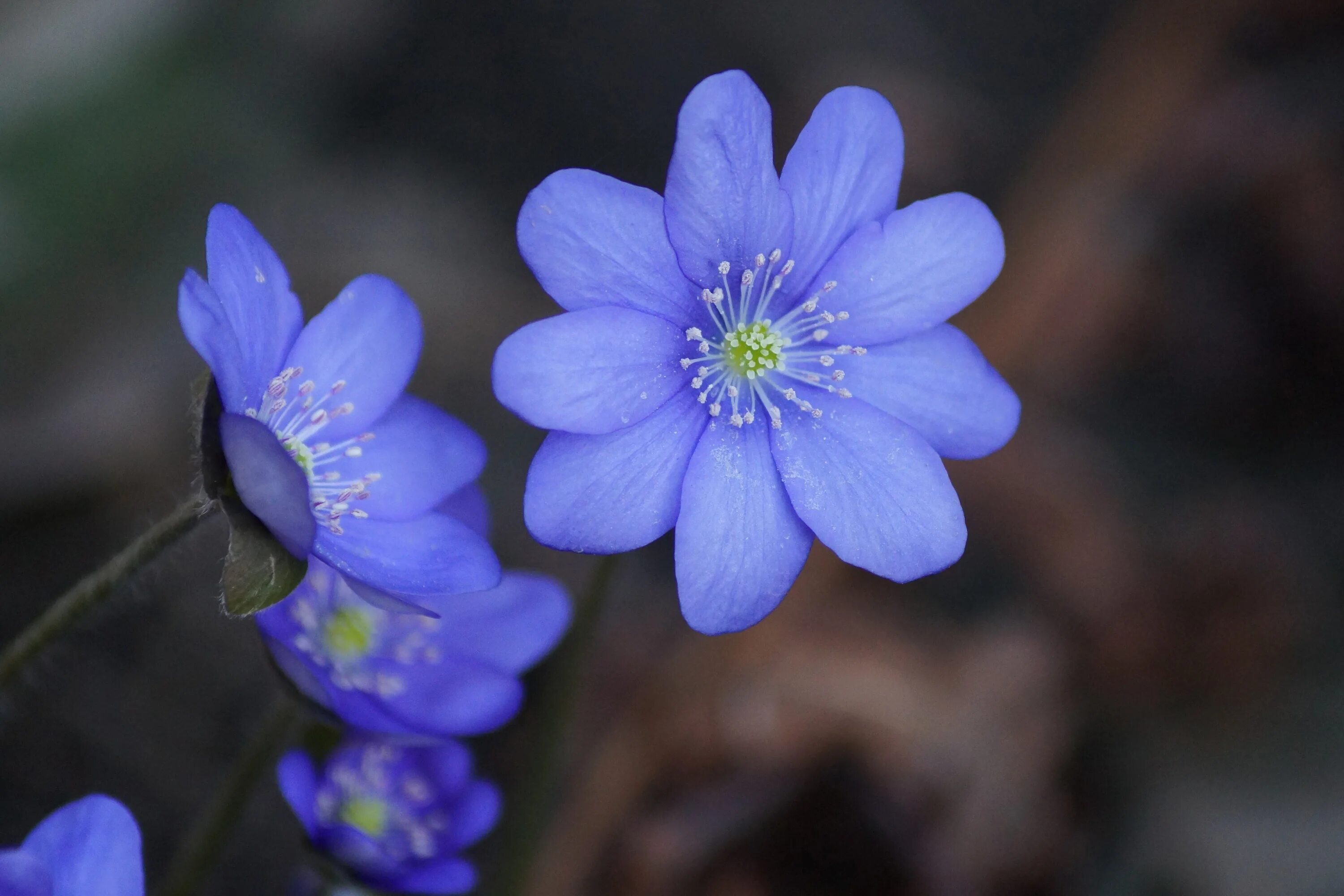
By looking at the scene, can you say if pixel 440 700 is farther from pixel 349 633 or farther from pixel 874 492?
pixel 874 492

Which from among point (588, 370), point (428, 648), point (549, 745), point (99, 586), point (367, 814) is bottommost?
point (367, 814)

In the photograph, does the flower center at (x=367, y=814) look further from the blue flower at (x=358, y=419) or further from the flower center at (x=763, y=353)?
the flower center at (x=763, y=353)

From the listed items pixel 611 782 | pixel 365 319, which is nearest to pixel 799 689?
pixel 611 782

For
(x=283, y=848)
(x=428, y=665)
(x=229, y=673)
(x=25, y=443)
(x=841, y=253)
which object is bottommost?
(x=283, y=848)

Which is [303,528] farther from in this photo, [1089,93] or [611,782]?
[1089,93]

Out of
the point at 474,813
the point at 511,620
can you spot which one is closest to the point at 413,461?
the point at 511,620

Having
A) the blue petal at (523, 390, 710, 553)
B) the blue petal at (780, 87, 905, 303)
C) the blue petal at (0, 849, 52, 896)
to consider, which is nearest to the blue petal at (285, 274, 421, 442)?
the blue petal at (523, 390, 710, 553)
